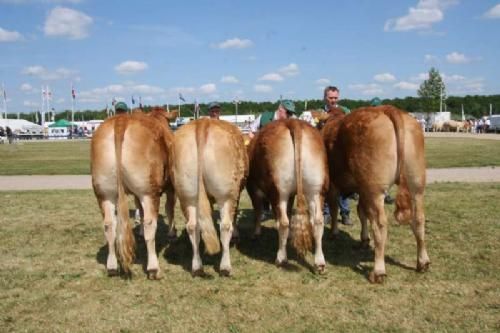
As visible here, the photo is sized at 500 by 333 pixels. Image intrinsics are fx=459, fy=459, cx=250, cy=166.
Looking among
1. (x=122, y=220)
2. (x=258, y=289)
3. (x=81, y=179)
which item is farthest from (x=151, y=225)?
(x=81, y=179)

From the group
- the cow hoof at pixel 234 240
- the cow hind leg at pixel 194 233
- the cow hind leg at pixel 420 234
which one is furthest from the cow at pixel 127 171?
the cow hind leg at pixel 420 234

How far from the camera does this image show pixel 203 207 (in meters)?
5.72

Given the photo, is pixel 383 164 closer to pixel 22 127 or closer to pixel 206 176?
pixel 206 176

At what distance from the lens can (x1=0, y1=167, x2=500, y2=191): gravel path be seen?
13.8m

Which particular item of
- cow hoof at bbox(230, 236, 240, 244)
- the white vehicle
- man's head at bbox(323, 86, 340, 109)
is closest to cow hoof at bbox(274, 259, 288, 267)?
cow hoof at bbox(230, 236, 240, 244)

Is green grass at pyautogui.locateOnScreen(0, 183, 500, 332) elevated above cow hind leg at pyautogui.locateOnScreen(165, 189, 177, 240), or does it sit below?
below

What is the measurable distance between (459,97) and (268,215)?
106 meters

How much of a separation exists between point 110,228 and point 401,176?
12.3 ft

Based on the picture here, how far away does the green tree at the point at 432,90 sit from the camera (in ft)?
216

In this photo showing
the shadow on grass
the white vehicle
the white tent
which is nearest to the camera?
the shadow on grass

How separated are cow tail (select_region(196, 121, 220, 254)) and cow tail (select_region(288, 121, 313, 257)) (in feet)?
3.39

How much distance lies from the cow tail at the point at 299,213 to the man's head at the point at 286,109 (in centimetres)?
207

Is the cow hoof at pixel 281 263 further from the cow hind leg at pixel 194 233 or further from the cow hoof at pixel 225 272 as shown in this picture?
the cow hind leg at pixel 194 233

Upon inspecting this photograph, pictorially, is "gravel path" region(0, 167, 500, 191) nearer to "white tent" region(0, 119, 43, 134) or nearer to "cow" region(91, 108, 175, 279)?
"cow" region(91, 108, 175, 279)
